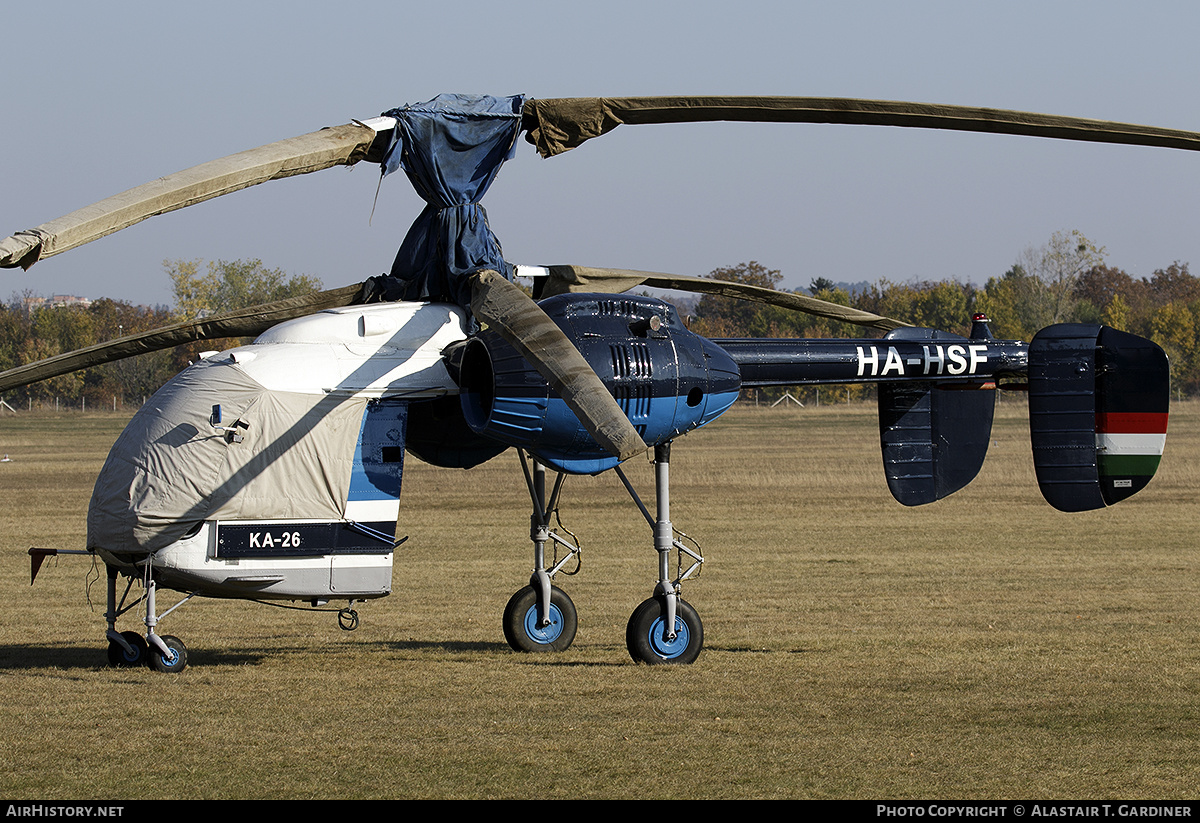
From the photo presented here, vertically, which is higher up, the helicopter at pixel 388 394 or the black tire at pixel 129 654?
the helicopter at pixel 388 394

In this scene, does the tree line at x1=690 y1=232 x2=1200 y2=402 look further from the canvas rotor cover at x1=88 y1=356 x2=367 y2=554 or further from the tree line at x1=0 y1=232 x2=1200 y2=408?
the canvas rotor cover at x1=88 y1=356 x2=367 y2=554

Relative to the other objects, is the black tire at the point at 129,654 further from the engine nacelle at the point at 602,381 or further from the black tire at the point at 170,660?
the engine nacelle at the point at 602,381

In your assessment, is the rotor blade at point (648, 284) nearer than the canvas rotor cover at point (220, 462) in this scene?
No

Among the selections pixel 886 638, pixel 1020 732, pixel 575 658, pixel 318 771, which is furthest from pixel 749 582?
pixel 318 771

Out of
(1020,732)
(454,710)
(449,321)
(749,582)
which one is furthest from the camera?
(749,582)

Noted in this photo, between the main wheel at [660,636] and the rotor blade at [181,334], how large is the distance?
12.4 ft

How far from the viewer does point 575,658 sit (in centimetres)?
1216

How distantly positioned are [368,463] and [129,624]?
16.7ft

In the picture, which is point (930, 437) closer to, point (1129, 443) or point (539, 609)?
point (1129, 443)

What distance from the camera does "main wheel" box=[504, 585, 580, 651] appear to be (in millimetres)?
12688

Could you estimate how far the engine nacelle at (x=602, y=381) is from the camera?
34.7 ft

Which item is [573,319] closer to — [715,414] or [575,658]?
[715,414]

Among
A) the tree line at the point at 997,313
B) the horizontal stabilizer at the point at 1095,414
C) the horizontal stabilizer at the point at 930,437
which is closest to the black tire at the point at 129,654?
the horizontal stabilizer at the point at 930,437

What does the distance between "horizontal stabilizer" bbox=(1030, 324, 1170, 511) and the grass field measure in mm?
1475
